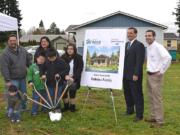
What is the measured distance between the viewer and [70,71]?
30.6 ft

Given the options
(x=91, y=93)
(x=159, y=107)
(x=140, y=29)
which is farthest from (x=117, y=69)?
(x=140, y=29)

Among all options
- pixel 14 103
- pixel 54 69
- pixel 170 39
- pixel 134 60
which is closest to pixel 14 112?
pixel 14 103

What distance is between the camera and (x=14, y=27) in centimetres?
1641

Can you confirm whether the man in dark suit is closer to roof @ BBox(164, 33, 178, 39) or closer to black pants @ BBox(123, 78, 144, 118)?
black pants @ BBox(123, 78, 144, 118)

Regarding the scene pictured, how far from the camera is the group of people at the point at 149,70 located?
8.20 metres

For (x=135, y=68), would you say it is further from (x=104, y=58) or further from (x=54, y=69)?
(x=54, y=69)

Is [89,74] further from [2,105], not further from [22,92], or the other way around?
[2,105]

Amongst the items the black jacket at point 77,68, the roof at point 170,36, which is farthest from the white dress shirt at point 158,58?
the roof at point 170,36

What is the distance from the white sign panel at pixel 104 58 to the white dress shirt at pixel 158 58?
0.57 metres

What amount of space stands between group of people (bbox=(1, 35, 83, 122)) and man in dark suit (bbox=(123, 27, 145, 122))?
107cm

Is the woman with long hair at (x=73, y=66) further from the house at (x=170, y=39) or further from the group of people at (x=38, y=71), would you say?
the house at (x=170, y=39)

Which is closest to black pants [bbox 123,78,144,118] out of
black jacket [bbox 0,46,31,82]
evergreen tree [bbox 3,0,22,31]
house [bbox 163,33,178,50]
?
black jacket [bbox 0,46,31,82]

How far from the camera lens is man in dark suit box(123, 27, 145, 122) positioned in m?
8.50

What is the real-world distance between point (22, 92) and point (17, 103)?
749mm
